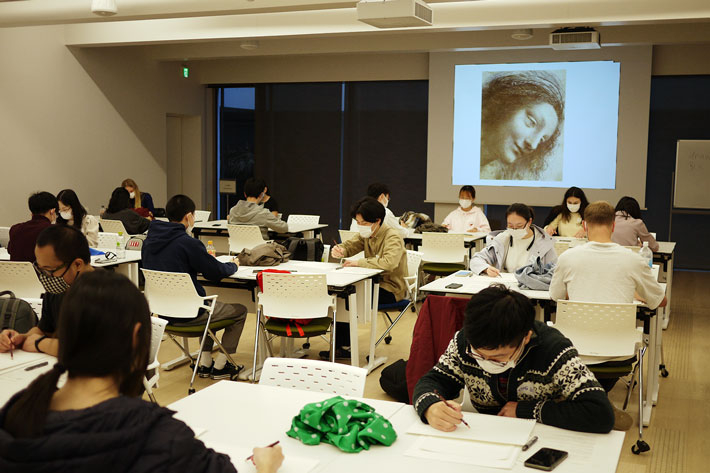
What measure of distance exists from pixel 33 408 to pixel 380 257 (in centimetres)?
439

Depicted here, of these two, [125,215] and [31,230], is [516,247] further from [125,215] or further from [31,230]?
[125,215]

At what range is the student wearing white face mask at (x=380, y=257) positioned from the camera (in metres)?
5.59

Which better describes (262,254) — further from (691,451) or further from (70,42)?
(70,42)

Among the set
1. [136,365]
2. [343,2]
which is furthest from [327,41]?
[136,365]

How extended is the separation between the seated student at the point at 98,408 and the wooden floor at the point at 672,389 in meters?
3.06

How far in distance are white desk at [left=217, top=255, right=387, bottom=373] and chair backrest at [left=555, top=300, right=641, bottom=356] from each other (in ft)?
5.29

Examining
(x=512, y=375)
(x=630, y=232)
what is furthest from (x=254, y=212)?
(x=512, y=375)

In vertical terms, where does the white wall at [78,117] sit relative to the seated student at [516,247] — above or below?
above

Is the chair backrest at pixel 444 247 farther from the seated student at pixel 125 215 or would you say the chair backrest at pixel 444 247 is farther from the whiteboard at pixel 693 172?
the whiteboard at pixel 693 172

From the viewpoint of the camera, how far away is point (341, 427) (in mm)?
2150

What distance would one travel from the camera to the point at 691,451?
3992mm

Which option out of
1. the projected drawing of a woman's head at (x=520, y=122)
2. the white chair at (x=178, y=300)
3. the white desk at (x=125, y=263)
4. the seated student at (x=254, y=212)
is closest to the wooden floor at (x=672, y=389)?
the white chair at (x=178, y=300)

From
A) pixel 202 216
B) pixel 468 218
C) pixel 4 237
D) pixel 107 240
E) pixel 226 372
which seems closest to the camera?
pixel 226 372

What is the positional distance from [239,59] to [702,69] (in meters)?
7.36
